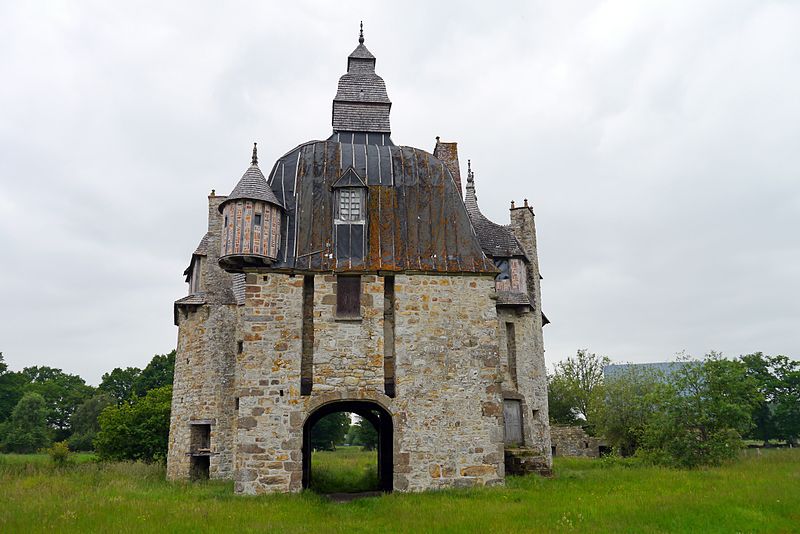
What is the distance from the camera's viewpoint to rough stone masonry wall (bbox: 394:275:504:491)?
55.2 feet

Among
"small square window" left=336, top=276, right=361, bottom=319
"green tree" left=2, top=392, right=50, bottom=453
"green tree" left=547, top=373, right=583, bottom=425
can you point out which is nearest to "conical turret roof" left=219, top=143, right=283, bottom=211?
"small square window" left=336, top=276, right=361, bottom=319

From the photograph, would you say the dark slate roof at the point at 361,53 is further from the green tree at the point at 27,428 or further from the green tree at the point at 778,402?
the green tree at the point at 27,428

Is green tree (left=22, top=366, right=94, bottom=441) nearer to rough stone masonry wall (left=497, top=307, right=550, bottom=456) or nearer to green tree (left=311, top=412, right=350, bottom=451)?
green tree (left=311, top=412, right=350, bottom=451)

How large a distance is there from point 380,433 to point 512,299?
7.12 m

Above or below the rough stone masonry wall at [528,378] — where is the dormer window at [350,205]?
above

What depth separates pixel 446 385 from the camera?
1742cm

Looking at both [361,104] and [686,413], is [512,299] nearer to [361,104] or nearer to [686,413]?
[686,413]

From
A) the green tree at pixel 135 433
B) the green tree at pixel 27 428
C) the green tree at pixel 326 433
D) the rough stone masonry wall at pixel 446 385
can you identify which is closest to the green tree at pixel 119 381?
the green tree at pixel 27 428

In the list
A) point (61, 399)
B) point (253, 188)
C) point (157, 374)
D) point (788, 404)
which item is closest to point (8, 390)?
point (61, 399)

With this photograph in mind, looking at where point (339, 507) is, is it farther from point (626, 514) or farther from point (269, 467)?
point (626, 514)

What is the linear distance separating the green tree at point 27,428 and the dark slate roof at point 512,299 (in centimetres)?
4908

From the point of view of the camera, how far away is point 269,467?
16.2 metres

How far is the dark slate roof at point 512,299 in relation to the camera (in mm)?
22766

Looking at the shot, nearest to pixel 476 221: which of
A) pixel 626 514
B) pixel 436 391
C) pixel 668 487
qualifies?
pixel 436 391
